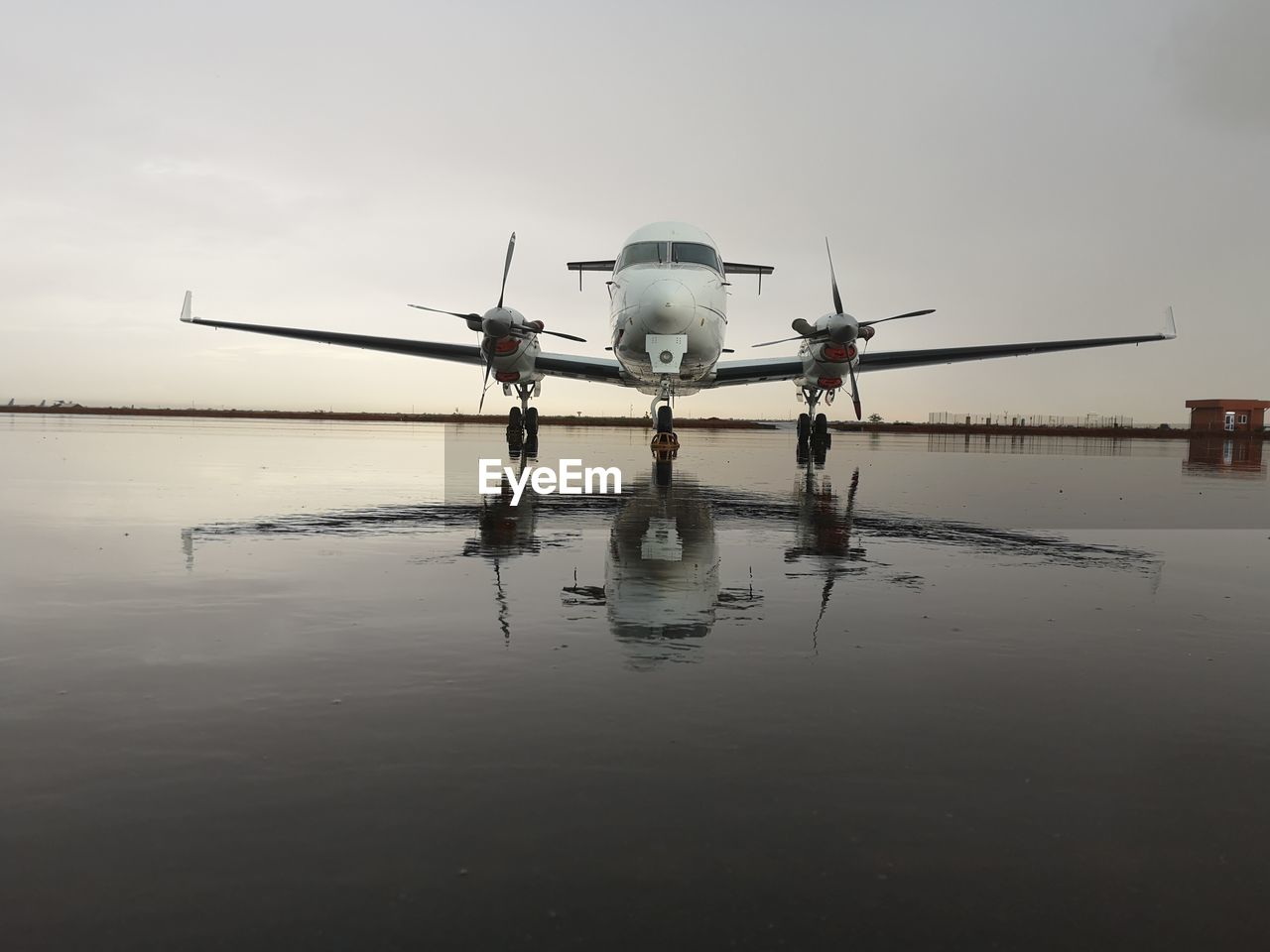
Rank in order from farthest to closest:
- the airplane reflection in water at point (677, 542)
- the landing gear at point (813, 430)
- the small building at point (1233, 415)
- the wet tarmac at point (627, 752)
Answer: the small building at point (1233, 415), the landing gear at point (813, 430), the airplane reflection in water at point (677, 542), the wet tarmac at point (627, 752)

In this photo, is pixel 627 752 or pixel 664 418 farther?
pixel 664 418

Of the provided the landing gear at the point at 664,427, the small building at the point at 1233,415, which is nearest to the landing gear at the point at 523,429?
the landing gear at the point at 664,427

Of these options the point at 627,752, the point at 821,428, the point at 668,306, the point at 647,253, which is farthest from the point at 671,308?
the point at 627,752

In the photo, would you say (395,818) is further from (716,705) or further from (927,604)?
(927,604)

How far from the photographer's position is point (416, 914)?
2.04 m

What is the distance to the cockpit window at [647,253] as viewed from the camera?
20.4m

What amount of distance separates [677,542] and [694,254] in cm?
1394

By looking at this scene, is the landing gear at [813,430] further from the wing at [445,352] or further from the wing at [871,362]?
the wing at [445,352]

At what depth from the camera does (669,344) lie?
61.2 feet

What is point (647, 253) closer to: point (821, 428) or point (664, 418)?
point (664, 418)

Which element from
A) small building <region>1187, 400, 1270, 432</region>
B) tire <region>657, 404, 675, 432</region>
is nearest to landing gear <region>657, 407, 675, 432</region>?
tire <region>657, 404, 675, 432</region>

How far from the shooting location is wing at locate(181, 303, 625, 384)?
22594 millimetres

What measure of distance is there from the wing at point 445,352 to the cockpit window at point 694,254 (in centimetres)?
534

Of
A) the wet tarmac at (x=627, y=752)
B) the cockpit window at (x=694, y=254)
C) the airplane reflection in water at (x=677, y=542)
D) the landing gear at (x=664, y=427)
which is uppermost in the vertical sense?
the cockpit window at (x=694, y=254)
